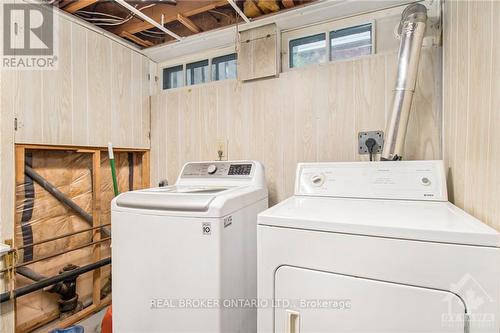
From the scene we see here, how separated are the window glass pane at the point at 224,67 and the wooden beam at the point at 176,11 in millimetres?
460

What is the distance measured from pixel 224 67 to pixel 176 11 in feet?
1.94

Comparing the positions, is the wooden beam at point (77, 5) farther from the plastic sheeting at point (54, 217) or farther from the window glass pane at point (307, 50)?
the window glass pane at point (307, 50)

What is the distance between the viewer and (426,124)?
163cm

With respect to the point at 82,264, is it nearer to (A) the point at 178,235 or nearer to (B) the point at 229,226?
(A) the point at 178,235

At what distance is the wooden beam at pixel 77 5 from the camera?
1.78 metres

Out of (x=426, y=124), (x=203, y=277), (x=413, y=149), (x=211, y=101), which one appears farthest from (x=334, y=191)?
(x=211, y=101)

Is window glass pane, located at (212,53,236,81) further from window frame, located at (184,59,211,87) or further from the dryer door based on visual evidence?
the dryer door

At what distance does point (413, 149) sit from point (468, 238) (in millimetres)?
1045

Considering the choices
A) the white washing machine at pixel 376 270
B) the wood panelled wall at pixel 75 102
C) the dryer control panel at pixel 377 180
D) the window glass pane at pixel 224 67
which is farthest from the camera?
the window glass pane at pixel 224 67

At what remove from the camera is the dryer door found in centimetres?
79

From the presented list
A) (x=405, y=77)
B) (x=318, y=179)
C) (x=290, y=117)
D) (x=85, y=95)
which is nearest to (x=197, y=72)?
(x=85, y=95)

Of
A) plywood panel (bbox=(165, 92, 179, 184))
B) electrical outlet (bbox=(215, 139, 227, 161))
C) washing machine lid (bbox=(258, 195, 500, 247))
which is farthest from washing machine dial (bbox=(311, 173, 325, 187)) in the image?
plywood panel (bbox=(165, 92, 179, 184))

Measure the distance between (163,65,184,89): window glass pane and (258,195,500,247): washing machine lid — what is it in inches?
77.3

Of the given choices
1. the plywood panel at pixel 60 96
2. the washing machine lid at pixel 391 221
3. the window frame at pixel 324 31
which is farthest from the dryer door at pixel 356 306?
the plywood panel at pixel 60 96
